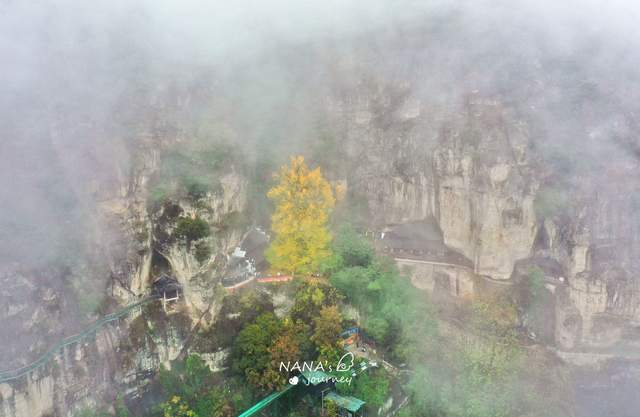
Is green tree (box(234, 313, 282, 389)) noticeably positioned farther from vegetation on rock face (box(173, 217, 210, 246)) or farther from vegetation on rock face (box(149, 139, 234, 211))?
vegetation on rock face (box(149, 139, 234, 211))

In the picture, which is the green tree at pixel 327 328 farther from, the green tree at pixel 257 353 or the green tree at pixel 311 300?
the green tree at pixel 257 353

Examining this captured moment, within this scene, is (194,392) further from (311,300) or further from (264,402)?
(311,300)

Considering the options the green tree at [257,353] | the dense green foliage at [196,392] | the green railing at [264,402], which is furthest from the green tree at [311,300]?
the dense green foliage at [196,392]

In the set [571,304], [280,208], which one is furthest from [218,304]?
[571,304]

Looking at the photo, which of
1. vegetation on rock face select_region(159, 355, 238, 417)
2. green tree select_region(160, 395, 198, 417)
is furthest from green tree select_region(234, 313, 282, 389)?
green tree select_region(160, 395, 198, 417)

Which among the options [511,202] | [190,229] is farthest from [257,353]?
[511,202]
